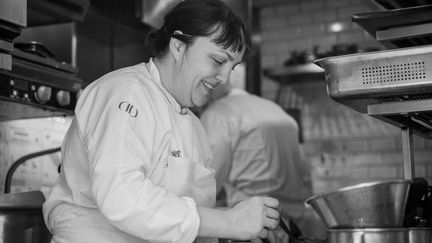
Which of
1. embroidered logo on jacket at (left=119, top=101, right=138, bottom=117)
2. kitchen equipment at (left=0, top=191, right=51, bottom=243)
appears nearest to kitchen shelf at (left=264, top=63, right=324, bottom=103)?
kitchen equipment at (left=0, top=191, right=51, bottom=243)

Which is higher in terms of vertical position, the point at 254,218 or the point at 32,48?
the point at 32,48

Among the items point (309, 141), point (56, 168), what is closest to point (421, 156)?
point (309, 141)

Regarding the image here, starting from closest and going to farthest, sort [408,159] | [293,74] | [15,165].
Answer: [408,159] → [15,165] → [293,74]

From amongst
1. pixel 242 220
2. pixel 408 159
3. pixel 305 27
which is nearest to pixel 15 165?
pixel 242 220

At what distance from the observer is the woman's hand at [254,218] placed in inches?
65.3

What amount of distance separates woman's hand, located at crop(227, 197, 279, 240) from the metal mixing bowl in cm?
22

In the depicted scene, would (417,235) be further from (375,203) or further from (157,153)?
(157,153)

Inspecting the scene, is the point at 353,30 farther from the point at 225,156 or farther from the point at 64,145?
the point at 64,145

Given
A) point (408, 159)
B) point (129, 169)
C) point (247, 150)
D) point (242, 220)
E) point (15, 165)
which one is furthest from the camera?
point (247, 150)

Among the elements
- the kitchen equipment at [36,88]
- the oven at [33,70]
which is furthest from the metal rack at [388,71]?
the kitchen equipment at [36,88]

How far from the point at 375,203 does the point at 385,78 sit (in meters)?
0.37

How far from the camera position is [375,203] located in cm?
179

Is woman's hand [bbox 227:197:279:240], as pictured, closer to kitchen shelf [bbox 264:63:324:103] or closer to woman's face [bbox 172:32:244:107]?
woman's face [bbox 172:32:244:107]

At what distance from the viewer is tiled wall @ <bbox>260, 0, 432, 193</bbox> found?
189 inches
